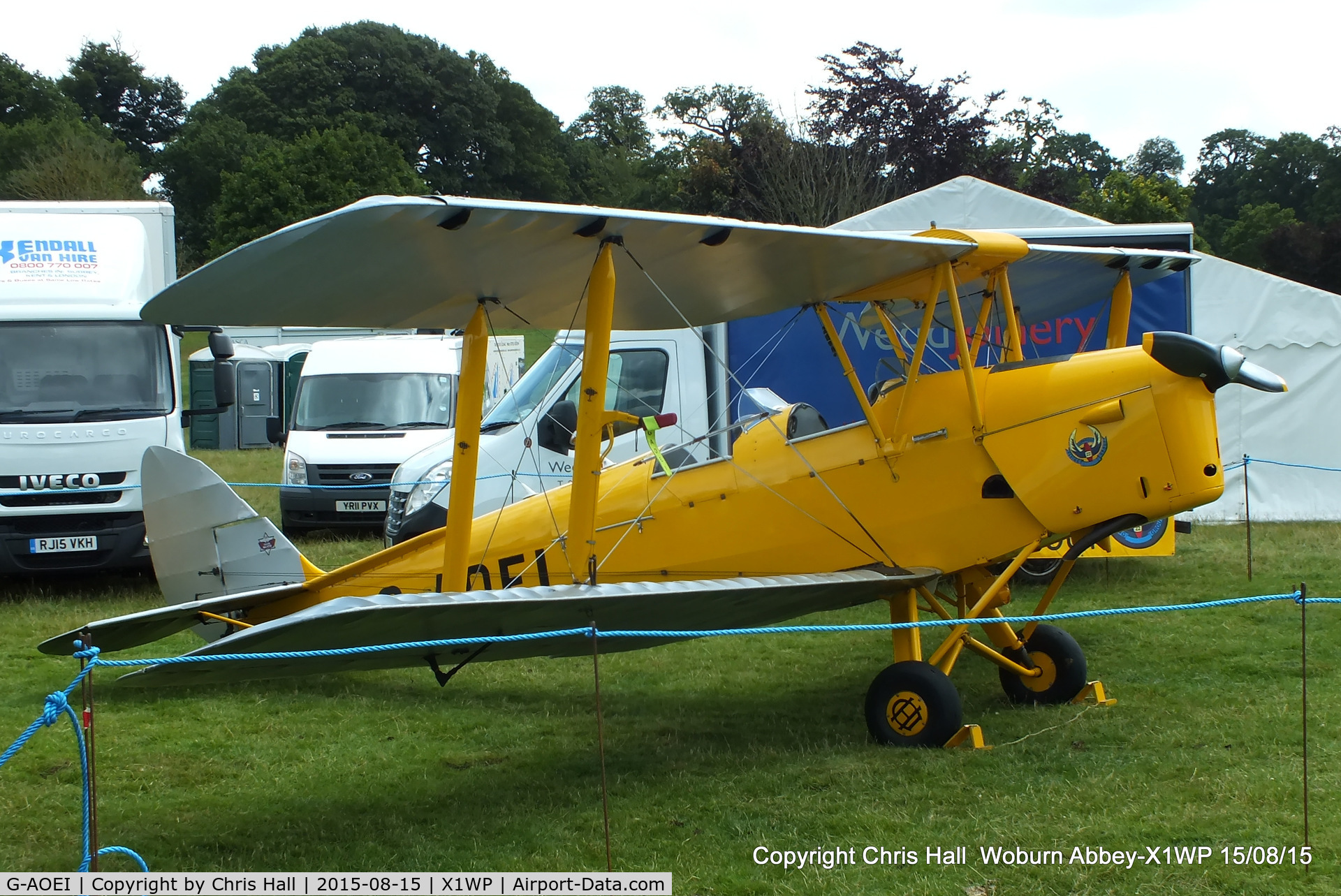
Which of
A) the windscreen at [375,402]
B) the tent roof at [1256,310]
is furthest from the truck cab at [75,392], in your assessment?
the tent roof at [1256,310]

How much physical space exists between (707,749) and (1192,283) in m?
9.84

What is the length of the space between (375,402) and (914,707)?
11.0 m

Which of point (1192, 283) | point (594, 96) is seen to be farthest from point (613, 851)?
point (594, 96)

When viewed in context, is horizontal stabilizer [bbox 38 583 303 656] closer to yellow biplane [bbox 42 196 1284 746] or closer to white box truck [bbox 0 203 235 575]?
yellow biplane [bbox 42 196 1284 746]

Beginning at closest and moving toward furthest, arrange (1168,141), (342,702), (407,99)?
1. (342,702)
2. (407,99)
3. (1168,141)

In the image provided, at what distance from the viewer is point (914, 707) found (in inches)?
212

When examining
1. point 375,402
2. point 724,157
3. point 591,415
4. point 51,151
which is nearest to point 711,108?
point 724,157

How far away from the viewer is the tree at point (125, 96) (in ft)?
216

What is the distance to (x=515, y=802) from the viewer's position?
16.0 ft

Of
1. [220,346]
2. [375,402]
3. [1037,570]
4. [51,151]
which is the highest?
[51,151]

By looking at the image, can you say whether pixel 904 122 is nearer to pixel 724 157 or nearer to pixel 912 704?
pixel 724 157

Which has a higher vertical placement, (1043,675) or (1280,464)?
(1280,464)

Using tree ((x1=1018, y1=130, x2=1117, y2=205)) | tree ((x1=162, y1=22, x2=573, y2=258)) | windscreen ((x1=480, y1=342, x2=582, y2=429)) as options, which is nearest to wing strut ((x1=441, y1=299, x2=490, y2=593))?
windscreen ((x1=480, y1=342, x2=582, y2=429))

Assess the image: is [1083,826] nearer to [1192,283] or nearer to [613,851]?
[613,851]
